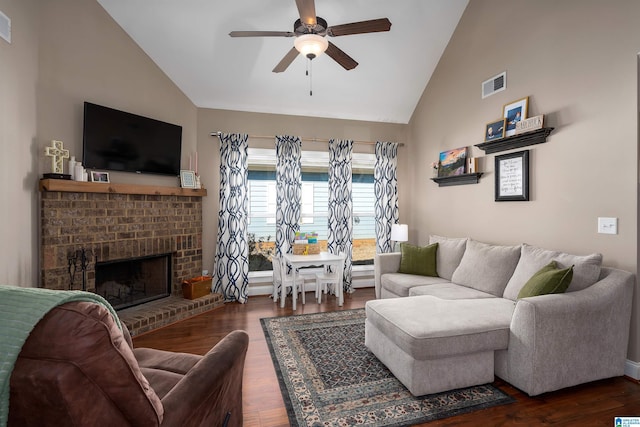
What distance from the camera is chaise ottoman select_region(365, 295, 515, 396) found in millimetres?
2131

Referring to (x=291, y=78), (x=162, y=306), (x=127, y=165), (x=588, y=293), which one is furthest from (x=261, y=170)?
(x=588, y=293)

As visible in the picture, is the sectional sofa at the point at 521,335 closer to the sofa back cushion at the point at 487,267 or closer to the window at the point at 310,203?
the sofa back cushion at the point at 487,267

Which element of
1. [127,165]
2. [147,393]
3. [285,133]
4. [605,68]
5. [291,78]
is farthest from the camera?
[285,133]

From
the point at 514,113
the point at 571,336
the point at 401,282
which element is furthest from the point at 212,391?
the point at 514,113

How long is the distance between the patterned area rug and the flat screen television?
8.07 ft

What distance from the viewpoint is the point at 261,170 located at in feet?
16.6

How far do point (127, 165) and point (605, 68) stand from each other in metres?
4.53

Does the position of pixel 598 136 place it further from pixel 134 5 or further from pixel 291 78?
pixel 134 5

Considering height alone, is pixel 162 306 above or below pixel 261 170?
below

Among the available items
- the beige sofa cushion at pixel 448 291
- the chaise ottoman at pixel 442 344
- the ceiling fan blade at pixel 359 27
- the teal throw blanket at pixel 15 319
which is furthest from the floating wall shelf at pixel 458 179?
Answer: the teal throw blanket at pixel 15 319

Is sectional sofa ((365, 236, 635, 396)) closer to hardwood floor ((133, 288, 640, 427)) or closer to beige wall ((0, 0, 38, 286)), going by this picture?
hardwood floor ((133, 288, 640, 427))

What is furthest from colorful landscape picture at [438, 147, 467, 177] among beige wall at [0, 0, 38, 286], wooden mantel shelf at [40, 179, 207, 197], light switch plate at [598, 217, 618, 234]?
beige wall at [0, 0, 38, 286]

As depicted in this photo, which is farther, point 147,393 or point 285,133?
point 285,133

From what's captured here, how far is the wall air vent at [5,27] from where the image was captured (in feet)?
8.02
